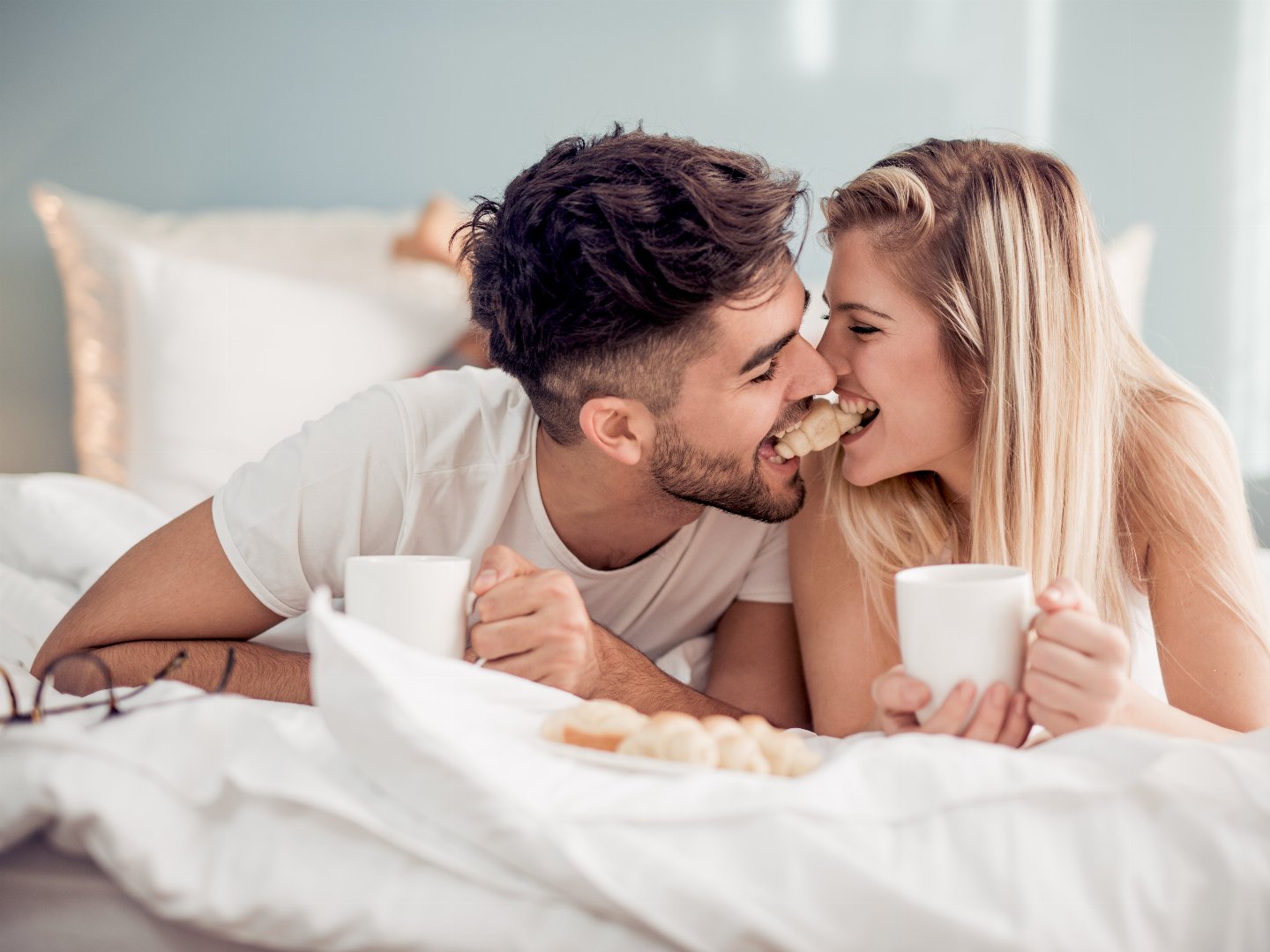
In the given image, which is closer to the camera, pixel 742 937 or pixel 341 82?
pixel 742 937

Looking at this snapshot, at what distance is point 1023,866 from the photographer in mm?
667

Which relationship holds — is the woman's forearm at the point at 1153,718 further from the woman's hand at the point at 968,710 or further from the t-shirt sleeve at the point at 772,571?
the t-shirt sleeve at the point at 772,571

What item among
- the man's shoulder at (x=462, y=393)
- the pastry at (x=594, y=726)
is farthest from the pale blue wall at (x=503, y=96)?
the pastry at (x=594, y=726)

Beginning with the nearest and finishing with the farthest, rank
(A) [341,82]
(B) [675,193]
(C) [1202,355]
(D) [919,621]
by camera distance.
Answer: (D) [919,621] → (B) [675,193] → (A) [341,82] → (C) [1202,355]

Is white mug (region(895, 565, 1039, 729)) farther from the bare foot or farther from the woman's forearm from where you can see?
the bare foot

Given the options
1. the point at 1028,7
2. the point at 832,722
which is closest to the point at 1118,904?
the point at 832,722

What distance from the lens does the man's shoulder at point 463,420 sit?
1.39m

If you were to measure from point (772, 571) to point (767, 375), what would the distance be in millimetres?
366

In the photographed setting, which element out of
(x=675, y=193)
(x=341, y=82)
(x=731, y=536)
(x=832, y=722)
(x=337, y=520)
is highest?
(x=341, y=82)

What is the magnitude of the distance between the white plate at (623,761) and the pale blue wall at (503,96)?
6.50ft

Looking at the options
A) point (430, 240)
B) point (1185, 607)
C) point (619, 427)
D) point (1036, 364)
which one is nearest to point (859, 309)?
point (1036, 364)

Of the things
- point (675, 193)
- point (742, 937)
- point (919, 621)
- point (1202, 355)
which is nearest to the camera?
point (742, 937)

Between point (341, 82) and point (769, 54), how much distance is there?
1026mm

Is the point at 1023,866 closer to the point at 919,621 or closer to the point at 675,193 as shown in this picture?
the point at 919,621
